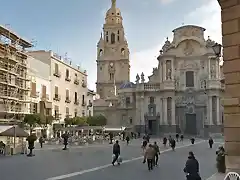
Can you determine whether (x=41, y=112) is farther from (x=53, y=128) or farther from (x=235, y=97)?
(x=235, y=97)

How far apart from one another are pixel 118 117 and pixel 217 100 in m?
15.9

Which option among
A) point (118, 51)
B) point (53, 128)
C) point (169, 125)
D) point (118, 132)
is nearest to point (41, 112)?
point (53, 128)

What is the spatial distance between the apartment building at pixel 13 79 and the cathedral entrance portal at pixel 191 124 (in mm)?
27990

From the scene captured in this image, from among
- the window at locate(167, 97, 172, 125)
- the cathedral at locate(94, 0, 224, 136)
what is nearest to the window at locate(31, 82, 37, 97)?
the cathedral at locate(94, 0, 224, 136)

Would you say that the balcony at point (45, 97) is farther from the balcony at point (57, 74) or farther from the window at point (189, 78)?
the window at point (189, 78)

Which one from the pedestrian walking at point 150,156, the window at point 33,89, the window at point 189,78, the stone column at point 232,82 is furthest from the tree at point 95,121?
the stone column at point 232,82

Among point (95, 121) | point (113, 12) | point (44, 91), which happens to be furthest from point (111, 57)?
point (44, 91)

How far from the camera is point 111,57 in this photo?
8062 centimetres

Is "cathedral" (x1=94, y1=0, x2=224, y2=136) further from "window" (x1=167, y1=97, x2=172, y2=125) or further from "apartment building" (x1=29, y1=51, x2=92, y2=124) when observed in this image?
"apartment building" (x1=29, y1=51, x2=92, y2=124)

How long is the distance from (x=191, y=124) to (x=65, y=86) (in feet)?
69.4

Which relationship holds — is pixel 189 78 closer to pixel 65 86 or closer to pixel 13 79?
pixel 65 86

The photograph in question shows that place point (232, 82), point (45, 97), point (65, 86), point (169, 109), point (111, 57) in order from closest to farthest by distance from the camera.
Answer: point (232, 82) → point (45, 97) → point (65, 86) → point (169, 109) → point (111, 57)

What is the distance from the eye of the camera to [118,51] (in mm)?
81062

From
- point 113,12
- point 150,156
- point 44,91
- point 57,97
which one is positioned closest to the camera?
point 150,156
